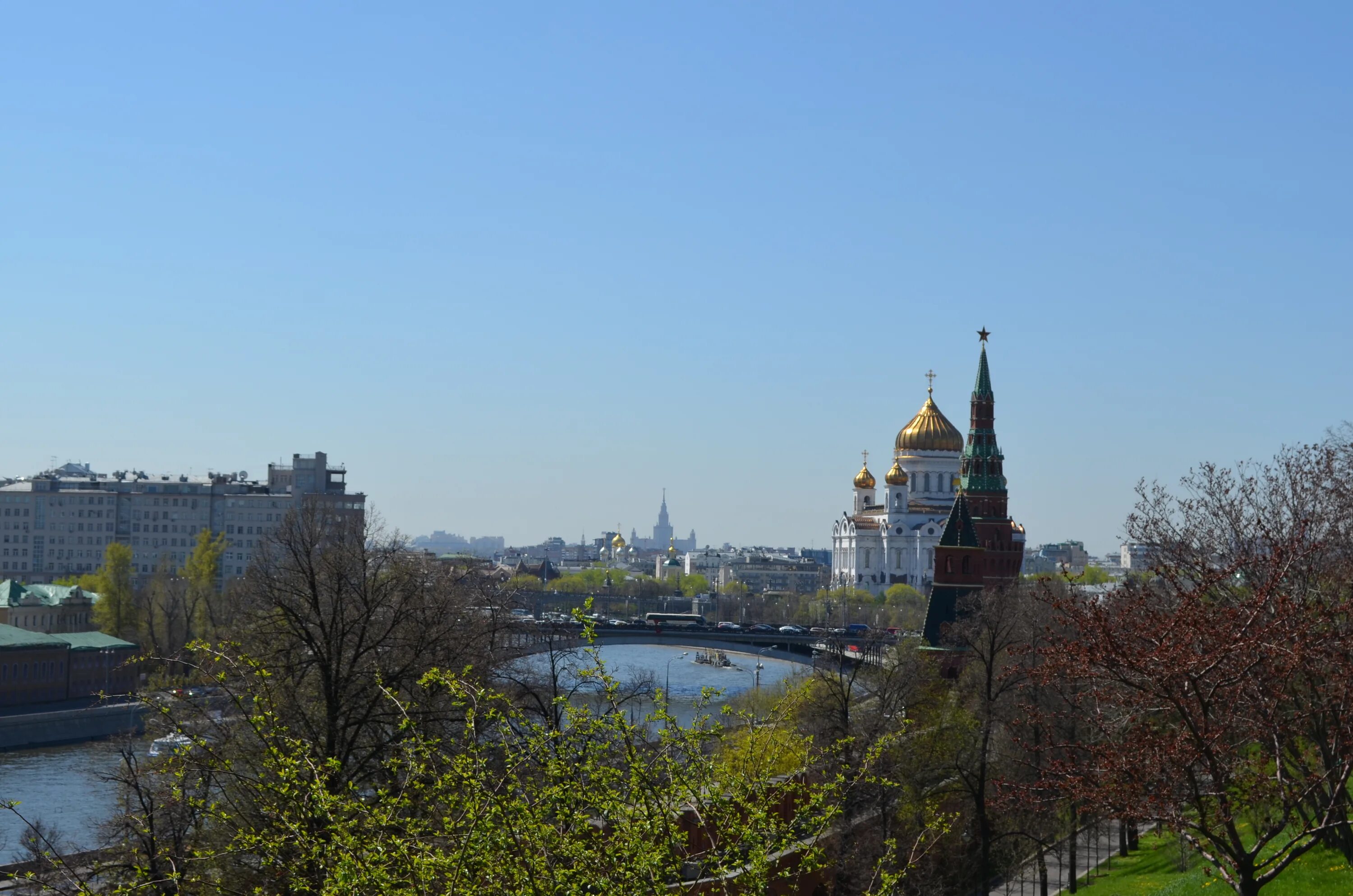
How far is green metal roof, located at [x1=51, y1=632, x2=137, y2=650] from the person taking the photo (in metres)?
74.0

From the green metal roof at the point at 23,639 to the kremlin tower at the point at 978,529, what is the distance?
36.2m

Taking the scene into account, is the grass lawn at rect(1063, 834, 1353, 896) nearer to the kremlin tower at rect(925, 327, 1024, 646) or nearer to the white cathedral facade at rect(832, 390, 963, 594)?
the kremlin tower at rect(925, 327, 1024, 646)

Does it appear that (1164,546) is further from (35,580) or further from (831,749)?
(35,580)

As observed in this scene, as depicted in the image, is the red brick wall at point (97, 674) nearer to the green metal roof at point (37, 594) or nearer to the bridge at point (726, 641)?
the green metal roof at point (37, 594)

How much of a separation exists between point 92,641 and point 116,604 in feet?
36.2

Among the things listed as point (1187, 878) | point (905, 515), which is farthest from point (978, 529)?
point (905, 515)

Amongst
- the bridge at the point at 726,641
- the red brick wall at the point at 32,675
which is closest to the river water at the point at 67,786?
the bridge at the point at 726,641

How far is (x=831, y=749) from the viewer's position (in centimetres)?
1272

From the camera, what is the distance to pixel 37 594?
284 ft

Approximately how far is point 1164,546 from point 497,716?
2175cm

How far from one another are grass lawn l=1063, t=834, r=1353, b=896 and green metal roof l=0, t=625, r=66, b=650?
48924 millimetres

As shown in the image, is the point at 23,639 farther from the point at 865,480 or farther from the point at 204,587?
the point at 865,480

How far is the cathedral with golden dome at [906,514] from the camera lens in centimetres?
13912

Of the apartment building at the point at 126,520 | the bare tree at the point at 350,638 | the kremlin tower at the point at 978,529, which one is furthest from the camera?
the apartment building at the point at 126,520
